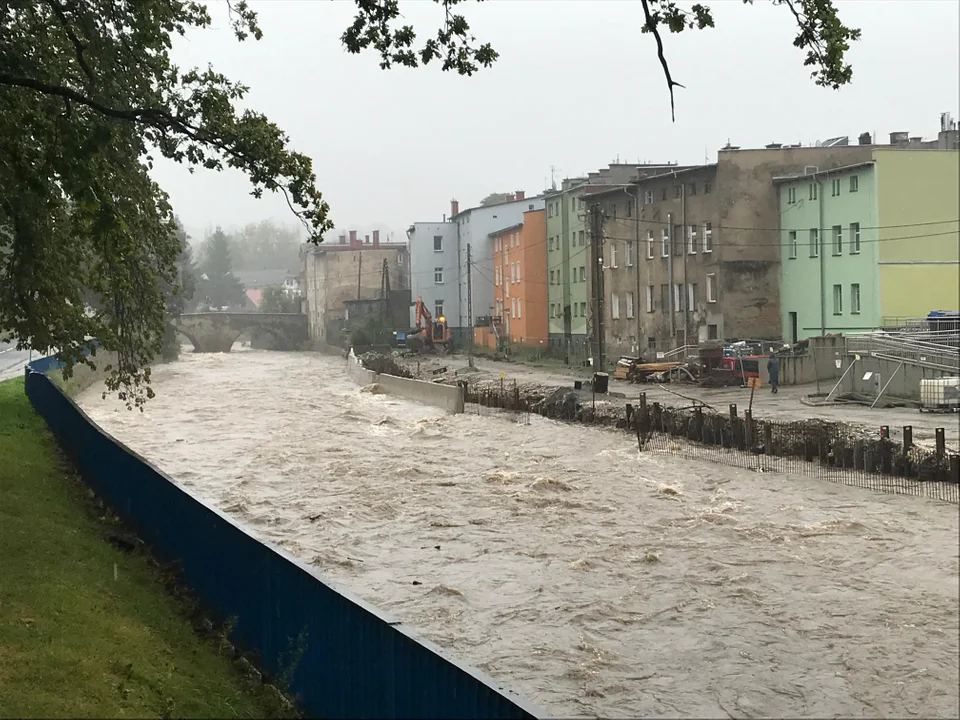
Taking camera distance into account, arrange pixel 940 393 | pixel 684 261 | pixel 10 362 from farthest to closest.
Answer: pixel 10 362
pixel 684 261
pixel 940 393

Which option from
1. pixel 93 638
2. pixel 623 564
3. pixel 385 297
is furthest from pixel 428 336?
pixel 93 638

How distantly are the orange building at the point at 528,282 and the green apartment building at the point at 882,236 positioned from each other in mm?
61511

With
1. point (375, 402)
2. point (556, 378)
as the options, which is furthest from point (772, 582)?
point (556, 378)

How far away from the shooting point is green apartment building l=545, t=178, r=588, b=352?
79.1 meters

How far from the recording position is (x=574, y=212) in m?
80.4

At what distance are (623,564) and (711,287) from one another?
42.1 metres

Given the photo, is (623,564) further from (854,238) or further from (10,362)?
(10,362)

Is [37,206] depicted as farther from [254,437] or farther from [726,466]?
[254,437]

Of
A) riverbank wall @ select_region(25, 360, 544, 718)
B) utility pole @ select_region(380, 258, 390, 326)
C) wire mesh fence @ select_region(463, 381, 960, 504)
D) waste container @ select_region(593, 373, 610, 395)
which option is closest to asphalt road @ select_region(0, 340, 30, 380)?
waste container @ select_region(593, 373, 610, 395)

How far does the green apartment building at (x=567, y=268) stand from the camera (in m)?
79.1

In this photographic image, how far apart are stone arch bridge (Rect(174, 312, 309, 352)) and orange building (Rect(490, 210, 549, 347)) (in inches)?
1301

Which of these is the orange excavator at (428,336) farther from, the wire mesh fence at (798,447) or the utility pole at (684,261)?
the wire mesh fence at (798,447)

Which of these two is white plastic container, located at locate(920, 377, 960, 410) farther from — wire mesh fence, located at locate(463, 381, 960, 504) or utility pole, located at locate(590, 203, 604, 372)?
utility pole, located at locate(590, 203, 604, 372)

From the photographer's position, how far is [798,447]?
2970cm
